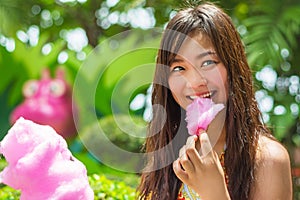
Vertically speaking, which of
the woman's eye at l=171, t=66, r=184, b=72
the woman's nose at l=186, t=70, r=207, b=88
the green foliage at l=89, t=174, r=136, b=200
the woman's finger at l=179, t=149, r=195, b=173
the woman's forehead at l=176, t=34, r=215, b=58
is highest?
the woman's forehead at l=176, t=34, r=215, b=58

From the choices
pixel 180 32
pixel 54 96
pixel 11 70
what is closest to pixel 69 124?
pixel 54 96

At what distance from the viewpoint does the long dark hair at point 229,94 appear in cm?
189

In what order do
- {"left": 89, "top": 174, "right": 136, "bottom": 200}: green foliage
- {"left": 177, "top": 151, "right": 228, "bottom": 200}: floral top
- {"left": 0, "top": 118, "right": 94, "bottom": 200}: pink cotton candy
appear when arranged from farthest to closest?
{"left": 89, "top": 174, "right": 136, "bottom": 200}: green foliage → {"left": 177, "top": 151, "right": 228, "bottom": 200}: floral top → {"left": 0, "top": 118, "right": 94, "bottom": 200}: pink cotton candy

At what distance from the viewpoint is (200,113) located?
171 cm

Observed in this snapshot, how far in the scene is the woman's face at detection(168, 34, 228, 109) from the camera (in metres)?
1.83

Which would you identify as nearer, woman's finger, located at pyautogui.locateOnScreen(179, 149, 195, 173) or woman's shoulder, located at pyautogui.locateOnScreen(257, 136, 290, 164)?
woman's finger, located at pyautogui.locateOnScreen(179, 149, 195, 173)

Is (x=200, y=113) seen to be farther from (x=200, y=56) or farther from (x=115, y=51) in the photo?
(x=115, y=51)

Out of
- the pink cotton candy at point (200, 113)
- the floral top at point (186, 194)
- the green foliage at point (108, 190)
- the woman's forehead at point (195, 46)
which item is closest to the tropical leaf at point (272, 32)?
the green foliage at point (108, 190)

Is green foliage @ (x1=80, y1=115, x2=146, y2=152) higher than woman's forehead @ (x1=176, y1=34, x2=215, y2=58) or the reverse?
the reverse

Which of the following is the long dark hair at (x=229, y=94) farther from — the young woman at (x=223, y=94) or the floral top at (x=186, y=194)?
the floral top at (x=186, y=194)

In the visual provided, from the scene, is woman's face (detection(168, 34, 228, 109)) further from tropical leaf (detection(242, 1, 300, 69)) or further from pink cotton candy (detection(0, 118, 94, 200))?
tropical leaf (detection(242, 1, 300, 69))

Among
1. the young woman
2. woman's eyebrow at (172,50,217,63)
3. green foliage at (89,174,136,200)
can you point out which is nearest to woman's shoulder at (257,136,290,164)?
the young woman

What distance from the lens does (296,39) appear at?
4594 mm

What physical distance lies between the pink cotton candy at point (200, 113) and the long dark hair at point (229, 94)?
0.52ft
